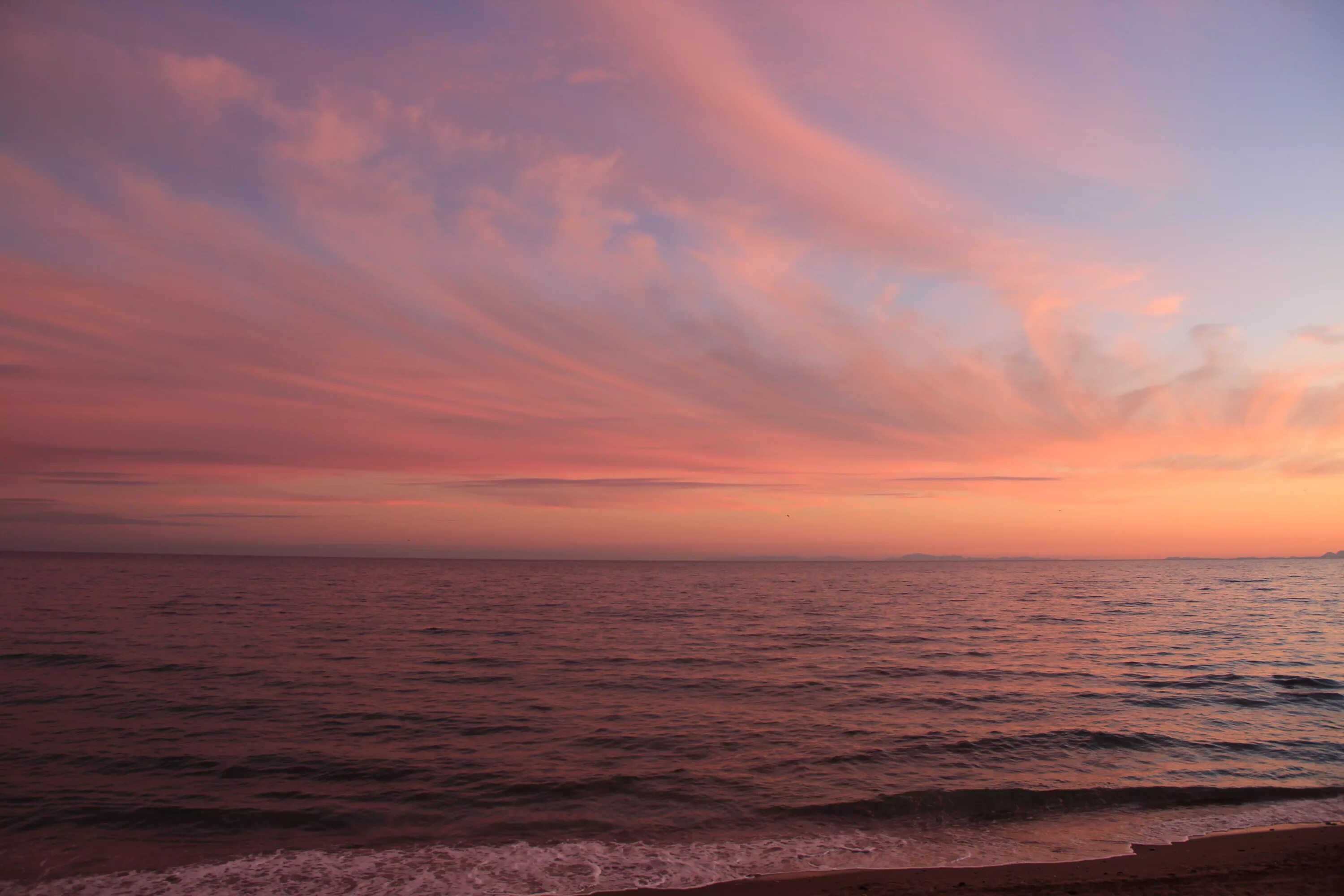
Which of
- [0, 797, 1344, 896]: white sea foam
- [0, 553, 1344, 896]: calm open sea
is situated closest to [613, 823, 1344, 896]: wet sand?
[0, 797, 1344, 896]: white sea foam

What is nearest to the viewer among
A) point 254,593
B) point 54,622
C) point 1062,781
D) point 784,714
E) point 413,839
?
point 413,839

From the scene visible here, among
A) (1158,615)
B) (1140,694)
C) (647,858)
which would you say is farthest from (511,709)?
(1158,615)

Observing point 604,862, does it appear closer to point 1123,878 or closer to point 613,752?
point 613,752

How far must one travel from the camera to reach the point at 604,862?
1094 centimetres

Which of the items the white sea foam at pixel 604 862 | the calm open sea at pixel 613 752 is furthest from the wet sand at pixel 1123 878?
the calm open sea at pixel 613 752

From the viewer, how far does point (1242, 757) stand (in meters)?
16.6

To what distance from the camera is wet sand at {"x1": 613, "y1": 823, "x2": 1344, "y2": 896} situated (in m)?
9.61

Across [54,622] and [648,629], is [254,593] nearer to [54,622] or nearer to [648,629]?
[54,622]

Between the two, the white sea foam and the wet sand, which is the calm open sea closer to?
the white sea foam

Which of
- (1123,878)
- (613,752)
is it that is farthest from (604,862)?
(1123,878)

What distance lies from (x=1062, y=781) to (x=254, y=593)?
7531cm

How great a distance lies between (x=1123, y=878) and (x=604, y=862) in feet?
24.8

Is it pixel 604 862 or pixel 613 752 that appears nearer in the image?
pixel 604 862

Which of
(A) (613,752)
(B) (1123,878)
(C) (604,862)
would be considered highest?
(B) (1123,878)
